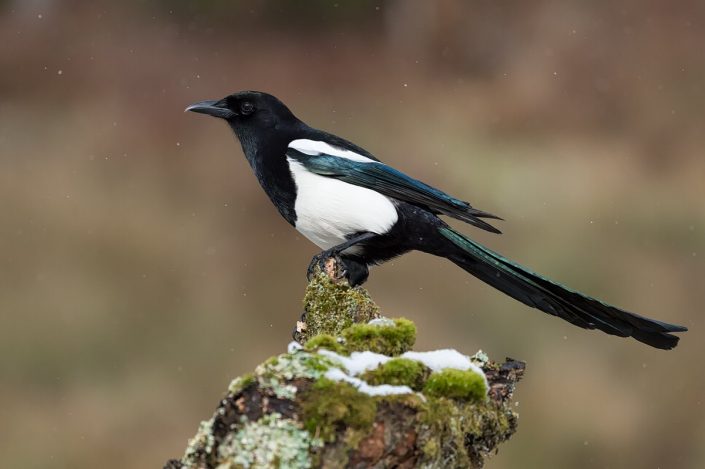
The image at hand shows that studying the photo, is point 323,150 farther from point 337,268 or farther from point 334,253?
point 337,268

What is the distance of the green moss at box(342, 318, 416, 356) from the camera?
188cm

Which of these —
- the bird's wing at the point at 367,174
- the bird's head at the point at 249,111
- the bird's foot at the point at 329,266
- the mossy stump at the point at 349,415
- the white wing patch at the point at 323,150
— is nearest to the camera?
the mossy stump at the point at 349,415

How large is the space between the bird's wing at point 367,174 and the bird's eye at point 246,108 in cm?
22

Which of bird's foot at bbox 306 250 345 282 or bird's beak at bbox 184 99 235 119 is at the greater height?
bird's beak at bbox 184 99 235 119

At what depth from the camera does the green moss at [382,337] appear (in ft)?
6.17

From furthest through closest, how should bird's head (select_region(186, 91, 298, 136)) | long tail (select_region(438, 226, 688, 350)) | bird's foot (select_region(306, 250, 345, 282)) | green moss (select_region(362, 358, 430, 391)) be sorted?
bird's head (select_region(186, 91, 298, 136)) → bird's foot (select_region(306, 250, 345, 282)) → long tail (select_region(438, 226, 688, 350)) → green moss (select_region(362, 358, 430, 391))

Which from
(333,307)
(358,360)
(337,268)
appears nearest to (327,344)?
(358,360)

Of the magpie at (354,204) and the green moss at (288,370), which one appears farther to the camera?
the magpie at (354,204)

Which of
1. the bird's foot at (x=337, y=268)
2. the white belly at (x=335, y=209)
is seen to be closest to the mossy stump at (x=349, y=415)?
the bird's foot at (x=337, y=268)

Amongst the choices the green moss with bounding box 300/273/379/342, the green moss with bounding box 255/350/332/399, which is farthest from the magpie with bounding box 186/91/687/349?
the green moss with bounding box 255/350/332/399

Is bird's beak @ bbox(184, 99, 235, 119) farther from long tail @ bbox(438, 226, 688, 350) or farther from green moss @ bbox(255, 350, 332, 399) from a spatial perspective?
green moss @ bbox(255, 350, 332, 399)

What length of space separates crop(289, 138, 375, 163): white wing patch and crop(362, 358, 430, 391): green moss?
1.40 m

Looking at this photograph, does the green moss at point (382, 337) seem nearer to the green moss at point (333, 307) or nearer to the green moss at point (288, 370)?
the green moss at point (288, 370)

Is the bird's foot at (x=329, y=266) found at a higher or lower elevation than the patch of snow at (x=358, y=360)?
higher
